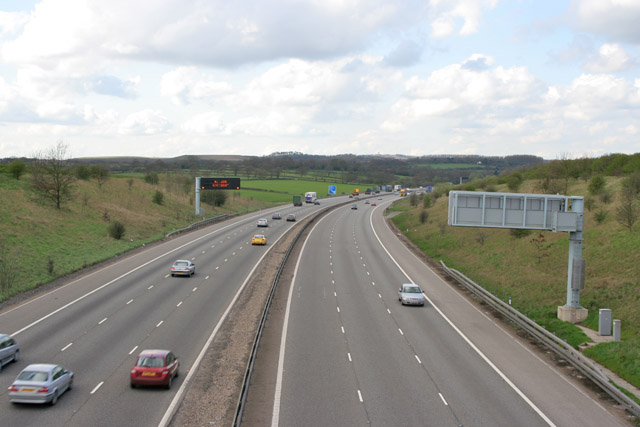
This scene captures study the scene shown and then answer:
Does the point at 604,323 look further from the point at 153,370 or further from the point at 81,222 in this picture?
the point at 81,222

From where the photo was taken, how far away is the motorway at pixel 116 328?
16516 millimetres

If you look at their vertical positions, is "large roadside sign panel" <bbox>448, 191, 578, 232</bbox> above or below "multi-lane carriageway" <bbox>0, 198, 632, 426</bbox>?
above

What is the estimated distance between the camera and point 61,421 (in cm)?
1548

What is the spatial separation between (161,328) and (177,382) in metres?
7.45

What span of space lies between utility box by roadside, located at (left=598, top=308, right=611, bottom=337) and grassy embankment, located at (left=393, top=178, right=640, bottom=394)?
71cm

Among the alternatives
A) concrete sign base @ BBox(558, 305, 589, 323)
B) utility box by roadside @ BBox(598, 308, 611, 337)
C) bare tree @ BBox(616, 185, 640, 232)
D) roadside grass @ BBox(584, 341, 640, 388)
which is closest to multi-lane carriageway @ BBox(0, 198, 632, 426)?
roadside grass @ BBox(584, 341, 640, 388)

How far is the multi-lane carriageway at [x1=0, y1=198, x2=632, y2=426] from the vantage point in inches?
662

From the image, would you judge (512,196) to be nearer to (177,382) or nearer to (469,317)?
(469,317)

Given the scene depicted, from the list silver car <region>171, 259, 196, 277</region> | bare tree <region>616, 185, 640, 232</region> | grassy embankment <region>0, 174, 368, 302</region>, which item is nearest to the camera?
silver car <region>171, 259, 196, 277</region>

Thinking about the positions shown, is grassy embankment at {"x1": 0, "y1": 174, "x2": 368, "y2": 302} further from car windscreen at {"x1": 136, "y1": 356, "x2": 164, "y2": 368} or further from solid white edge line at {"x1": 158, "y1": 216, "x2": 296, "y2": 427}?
car windscreen at {"x1": 136, "y1": 356, "x2": 164, "y2": 368}

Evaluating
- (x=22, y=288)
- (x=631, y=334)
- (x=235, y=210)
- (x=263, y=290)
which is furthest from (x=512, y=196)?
(x=235, y=210)

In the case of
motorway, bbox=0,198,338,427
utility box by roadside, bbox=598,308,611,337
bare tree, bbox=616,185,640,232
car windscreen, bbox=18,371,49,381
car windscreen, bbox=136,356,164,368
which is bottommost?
motorway, bbox=0,198,338,427

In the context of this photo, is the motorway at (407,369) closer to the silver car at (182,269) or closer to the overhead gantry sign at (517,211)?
the overhead gantry sign at (517,211)

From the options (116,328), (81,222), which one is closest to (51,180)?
(81,222)
